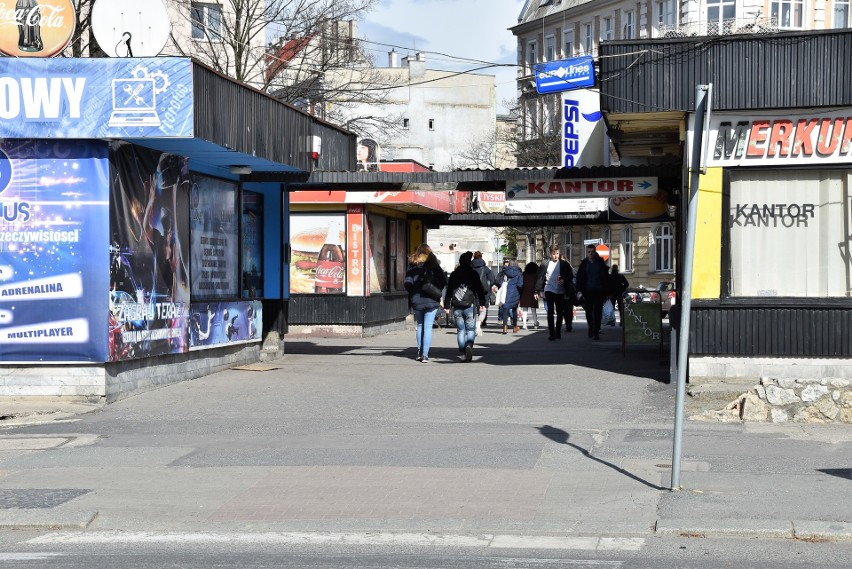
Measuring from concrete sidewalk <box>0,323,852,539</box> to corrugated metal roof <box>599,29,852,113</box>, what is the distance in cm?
347

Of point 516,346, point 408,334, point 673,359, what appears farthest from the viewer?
point 408,334

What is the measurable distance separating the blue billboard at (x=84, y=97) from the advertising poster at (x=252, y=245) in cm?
529

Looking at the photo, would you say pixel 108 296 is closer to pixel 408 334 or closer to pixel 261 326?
pixel 261 326

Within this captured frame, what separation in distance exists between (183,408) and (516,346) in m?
10.5

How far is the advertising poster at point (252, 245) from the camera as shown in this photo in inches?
720

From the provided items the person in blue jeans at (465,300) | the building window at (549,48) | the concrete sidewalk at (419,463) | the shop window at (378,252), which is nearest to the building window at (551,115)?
the building window at (549,48)

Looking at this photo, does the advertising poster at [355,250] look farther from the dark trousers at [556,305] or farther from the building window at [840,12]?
the building window at [840,12]

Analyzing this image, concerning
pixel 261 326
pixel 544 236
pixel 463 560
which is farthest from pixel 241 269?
pixel 544 236

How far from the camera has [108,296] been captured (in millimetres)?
13250

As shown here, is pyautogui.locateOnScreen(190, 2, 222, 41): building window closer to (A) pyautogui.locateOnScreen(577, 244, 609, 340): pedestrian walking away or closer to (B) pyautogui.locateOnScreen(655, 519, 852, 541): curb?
(A) pyautogui.locateOnScreen(577, 244, 609, 340): pedestrian walking away

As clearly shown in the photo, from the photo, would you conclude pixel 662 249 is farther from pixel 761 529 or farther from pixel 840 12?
pixel 761 529

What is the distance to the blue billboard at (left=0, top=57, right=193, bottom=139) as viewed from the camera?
12922mm

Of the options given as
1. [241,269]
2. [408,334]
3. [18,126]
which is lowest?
[408,334]

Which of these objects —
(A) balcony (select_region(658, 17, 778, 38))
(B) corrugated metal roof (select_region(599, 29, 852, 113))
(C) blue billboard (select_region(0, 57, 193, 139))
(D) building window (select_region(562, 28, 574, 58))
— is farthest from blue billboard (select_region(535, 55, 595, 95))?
(D) building window (select_region(562, 28, 574, 58))
